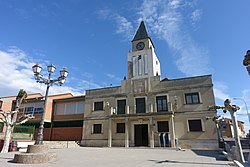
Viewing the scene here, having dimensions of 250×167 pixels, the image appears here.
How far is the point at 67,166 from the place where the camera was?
6586 mm

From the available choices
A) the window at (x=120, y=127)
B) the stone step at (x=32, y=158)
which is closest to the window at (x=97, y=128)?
the window at (x=120, y=127)

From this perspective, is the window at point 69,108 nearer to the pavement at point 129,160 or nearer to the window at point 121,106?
the window at point 121,106

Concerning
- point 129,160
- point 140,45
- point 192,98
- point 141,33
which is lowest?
point 129,160

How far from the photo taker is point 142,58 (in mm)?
22094

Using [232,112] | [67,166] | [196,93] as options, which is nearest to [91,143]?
[196,93]

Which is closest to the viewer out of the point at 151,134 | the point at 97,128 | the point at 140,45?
the point at 151,134

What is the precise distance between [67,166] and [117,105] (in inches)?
552

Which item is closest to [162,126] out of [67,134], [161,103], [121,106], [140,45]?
[161,103]

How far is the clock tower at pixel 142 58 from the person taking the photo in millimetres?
21148

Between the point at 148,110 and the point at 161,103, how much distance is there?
1584 millimetres

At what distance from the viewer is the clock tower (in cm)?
2115

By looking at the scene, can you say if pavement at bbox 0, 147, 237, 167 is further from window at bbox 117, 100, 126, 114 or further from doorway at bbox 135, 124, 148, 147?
window at bbox 117, 100, 126, 114

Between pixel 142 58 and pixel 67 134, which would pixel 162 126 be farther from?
pixel 67 134

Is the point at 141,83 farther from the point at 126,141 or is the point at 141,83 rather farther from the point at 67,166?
the point at 67,166
